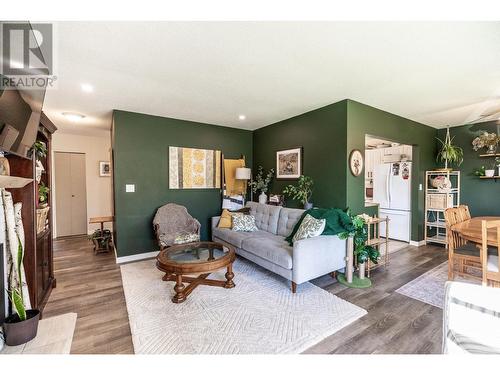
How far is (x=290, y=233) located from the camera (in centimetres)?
334

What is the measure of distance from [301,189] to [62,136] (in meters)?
5.68

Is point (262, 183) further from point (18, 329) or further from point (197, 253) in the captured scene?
point (18, 329)

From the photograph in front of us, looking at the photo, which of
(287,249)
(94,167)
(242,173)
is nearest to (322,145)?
(242,173)

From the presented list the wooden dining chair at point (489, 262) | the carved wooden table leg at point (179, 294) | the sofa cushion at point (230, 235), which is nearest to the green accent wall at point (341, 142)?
the sofa cushion at point (230, 235)

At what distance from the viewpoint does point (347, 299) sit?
245 centimetres

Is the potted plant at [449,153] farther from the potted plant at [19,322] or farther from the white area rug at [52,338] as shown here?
the potted plant at [19,322]

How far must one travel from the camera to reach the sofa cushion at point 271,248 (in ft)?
8.59

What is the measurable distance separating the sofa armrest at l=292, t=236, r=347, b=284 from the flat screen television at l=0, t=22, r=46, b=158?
258 centimetres

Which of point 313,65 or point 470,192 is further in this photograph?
point 470,192

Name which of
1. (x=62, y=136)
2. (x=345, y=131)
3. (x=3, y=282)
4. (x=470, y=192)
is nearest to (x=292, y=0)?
(x=345, y=131)

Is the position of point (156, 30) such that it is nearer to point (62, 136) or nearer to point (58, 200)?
point (62, 136)

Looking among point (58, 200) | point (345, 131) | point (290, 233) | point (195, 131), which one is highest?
point (195, 131)

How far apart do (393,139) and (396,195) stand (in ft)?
4.65
